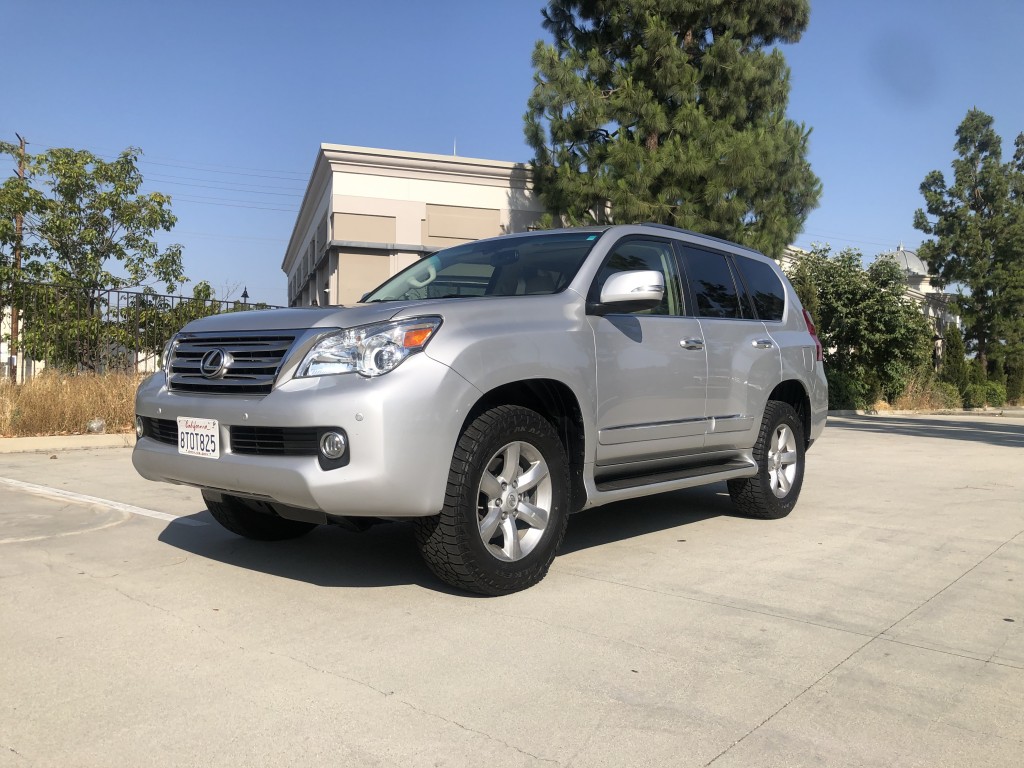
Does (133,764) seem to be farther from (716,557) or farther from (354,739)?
(716,557)

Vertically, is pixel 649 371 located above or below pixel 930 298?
below

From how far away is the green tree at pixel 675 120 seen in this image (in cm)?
1906

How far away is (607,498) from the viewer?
442 centimetres

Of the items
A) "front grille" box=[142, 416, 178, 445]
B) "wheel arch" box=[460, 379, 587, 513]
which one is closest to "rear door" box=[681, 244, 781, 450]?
"wheel arch" box=[460, 379, 587, 513]

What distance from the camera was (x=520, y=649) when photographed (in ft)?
10.6

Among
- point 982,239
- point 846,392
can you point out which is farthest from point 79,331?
point 982,239

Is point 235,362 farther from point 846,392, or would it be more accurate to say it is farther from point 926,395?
point 926,395

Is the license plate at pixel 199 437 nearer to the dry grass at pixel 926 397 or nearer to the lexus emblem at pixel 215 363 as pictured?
the lexus emblem at pixel 215 363

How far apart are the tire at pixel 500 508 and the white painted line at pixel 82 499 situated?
2494mm

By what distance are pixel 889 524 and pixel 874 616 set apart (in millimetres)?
2322

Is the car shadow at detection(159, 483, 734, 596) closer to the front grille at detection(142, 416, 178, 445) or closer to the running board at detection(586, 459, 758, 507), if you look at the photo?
the running board at detection(586, 459, 758, 507)

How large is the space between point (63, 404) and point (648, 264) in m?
8.27

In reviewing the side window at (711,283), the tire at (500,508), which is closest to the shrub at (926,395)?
the side window at (711,283)

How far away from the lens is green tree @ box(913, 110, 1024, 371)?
3550 cm
